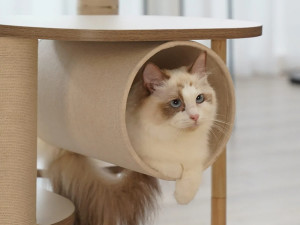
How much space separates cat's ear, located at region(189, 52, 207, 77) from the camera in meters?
1.60

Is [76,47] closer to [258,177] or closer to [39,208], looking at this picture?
[39,208]

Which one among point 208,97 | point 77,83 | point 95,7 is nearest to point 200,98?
point 208,97

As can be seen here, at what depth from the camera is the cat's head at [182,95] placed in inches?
61.1

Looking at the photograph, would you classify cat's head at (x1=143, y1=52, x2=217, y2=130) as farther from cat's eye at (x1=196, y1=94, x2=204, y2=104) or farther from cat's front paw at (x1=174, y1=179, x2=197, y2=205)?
cat's front paw at (x1=174, y1=179, x2=197, y2=205)

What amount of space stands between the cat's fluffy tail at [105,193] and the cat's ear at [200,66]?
0.37m

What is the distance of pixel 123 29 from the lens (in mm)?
1464

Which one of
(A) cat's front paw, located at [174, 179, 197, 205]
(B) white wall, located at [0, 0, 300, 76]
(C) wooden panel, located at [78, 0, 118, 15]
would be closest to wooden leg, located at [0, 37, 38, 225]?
(A) cat's front paw, located at [174, 179, 197, 205]

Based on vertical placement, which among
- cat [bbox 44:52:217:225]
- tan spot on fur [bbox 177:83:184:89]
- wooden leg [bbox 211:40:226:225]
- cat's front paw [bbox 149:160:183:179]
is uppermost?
tan spot on fur [bbox 177:83:184:89]

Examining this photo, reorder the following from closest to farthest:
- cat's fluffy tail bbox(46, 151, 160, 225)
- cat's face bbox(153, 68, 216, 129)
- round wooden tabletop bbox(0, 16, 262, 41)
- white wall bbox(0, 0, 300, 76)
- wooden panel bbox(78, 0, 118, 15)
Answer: round wooden tabletop bbox(0, 16, 262, 41), cat's face bbox(153, 68, 216, 129), cat's fluffy tail bbox(46, 151, 160, 225), wooden panel bbox(78, 0, 118, 15), white wall bbox(0, 0, 300, 76)

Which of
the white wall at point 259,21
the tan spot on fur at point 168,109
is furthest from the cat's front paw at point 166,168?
the white wall at point 259,21

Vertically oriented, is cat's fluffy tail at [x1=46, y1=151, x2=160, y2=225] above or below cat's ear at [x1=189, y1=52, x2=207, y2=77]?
below

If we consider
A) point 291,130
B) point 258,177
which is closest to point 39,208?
point 258,177

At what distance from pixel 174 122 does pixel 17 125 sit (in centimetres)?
35

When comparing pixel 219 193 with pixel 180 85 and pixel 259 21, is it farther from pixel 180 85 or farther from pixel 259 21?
pixel 259 21
